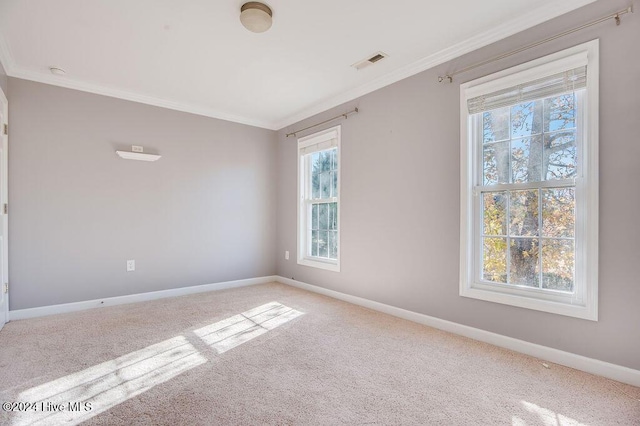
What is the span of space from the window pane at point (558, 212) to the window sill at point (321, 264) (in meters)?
2.20

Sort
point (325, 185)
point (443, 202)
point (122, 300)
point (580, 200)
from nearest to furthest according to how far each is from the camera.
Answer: point (580, 200) < point (443, 202) < point (122, 300) < point (325, 185)

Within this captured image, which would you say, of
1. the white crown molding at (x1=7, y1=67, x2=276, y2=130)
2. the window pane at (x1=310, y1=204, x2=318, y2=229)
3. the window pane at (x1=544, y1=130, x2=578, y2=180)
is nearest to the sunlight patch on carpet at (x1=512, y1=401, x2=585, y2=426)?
the window pane at (x1=544, y1=130, x2=578, y2=180)

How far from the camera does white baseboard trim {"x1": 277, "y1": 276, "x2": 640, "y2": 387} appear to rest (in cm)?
193

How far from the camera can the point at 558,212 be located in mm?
2223

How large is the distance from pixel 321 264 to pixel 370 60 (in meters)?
2.43

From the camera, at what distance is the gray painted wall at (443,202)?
192 cm

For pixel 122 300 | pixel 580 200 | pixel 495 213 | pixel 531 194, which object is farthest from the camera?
pixel 122 300

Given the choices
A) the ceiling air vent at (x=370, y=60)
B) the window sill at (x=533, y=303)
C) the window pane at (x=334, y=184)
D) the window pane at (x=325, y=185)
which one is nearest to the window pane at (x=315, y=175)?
the window pane at (x=325, y=185)

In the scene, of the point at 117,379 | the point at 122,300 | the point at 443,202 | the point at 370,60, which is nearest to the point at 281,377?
the point at 117,379

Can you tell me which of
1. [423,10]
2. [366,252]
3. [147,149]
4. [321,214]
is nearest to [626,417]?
[366,252]

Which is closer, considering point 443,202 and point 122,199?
point 443,202

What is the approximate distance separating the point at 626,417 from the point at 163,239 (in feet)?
13.9

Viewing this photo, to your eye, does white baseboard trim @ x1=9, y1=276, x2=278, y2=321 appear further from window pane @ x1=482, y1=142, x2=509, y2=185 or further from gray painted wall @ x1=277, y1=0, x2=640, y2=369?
window pane @ x1=482, y1=142, x2=509, y2=185

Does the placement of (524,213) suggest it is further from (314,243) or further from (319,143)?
(314,243)
